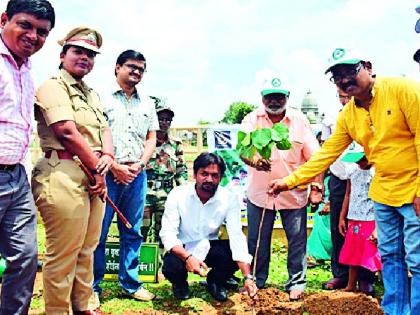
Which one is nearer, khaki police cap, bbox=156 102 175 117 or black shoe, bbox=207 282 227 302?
black shoe, bbox=207 282 227 302

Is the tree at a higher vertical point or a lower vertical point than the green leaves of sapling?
higher

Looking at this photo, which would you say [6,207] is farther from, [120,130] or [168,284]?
[168,284]

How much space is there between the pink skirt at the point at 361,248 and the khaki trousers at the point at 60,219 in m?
2.48

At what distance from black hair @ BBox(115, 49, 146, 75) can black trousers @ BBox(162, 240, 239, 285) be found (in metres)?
1.82

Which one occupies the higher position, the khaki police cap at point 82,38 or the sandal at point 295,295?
the khaki police cap at point 82,38

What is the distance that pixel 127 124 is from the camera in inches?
170

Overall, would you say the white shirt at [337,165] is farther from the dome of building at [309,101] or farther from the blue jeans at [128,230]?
Result: the dome of building at [309,101]

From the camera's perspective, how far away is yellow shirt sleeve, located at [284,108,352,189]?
3.87 meters

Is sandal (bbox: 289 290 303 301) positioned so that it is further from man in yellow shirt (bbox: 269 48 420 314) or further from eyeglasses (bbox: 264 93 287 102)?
eyeglasses (bbox: 264 93 287 102)

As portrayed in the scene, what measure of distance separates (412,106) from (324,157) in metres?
0.99

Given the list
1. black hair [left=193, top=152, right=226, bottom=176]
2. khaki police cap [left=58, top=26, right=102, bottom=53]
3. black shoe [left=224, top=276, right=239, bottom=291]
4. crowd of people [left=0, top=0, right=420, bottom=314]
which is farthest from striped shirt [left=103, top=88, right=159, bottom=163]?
black shoe [left=224, top=276, right=239, bottom=291]

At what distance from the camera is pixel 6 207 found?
2758 mm

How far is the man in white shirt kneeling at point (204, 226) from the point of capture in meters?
4.30

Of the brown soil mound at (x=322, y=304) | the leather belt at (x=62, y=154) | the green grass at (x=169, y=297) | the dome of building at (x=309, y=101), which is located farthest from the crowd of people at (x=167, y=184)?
the dome of building at (x=309, y=101)
